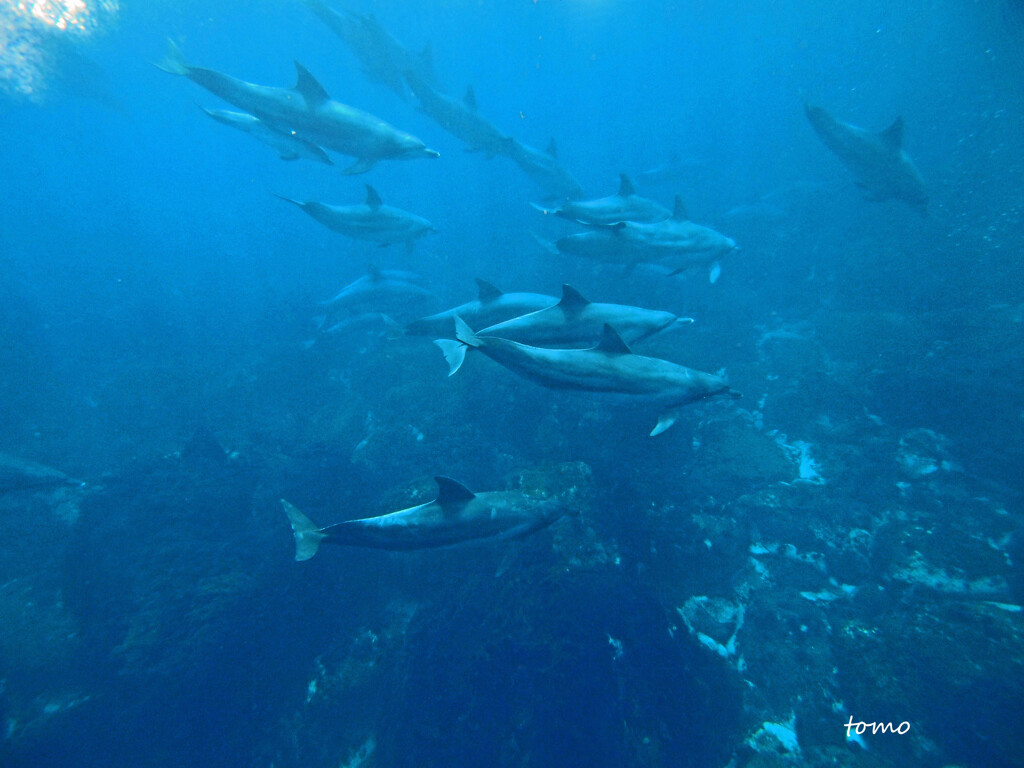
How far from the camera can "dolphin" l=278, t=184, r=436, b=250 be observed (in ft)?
29.6

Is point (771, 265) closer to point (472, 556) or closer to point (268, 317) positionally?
point (472, 556)

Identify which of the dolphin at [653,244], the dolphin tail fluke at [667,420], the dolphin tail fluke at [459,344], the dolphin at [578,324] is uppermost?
the dolphin at [653,244]

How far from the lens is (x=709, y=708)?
4.91m

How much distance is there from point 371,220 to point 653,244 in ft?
20.5

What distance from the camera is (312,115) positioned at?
6887 millimetres

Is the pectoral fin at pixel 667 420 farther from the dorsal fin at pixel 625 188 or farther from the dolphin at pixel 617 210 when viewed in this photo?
the dorsal fin at pixel 625 188

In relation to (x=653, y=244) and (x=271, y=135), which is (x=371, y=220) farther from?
(x=653, y=244)

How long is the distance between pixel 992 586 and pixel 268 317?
73.5 feet

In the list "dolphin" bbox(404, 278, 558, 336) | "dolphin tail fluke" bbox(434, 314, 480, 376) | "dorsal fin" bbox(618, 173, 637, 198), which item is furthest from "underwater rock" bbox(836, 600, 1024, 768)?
"dorsal fin" bbox(618, 173, 637, 198)

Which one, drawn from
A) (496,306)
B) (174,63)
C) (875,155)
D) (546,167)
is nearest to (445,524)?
(496,306)

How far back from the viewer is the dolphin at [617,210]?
821cm

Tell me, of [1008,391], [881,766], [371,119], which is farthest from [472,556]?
[1008,391]

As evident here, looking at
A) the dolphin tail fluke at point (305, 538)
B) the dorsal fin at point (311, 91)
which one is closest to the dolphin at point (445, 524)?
the dolphin tail fluke at point (305, 538)

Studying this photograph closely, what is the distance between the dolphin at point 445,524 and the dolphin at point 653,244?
5.37 meters
